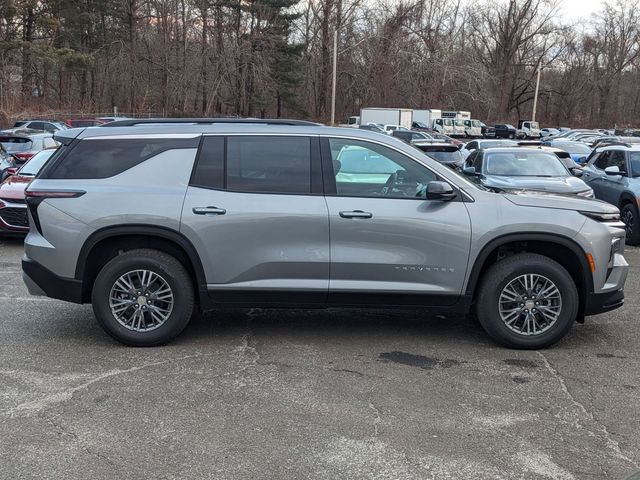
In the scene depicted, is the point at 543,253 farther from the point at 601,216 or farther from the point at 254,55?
the point at 254,55

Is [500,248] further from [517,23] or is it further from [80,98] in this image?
[517,23]

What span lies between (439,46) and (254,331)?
59.2 m

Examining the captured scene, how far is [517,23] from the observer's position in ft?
227

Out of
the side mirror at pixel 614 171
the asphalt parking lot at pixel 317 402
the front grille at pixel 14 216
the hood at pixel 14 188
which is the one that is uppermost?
the side mirror at pixel 614 171

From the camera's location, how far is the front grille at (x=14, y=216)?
32.8 ft

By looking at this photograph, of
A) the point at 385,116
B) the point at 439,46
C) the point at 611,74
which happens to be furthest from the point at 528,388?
the point at 611,74

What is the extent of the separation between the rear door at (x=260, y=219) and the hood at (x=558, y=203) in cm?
163

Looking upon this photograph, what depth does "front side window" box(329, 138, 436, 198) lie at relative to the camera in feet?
17.4

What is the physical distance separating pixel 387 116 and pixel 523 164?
36.7m

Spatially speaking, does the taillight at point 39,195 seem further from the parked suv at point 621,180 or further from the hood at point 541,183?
the parked suv at point 621,180

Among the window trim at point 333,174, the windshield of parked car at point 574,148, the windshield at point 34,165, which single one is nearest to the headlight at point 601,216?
the window trim at point 333,174

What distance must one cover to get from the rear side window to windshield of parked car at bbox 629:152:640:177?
353 inches

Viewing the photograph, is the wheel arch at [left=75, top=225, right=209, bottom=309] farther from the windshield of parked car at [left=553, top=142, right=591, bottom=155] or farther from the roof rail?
the windshield of parked car at [left=553, top=142, right=591, bottom=155]

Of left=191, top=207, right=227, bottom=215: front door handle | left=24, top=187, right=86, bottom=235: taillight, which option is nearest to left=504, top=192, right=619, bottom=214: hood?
left=191, top=207, right=227, bottom=215: front door handle
